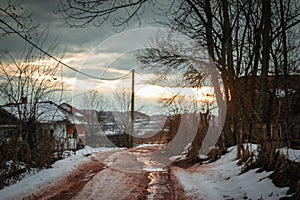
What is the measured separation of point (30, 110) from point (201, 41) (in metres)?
9.04

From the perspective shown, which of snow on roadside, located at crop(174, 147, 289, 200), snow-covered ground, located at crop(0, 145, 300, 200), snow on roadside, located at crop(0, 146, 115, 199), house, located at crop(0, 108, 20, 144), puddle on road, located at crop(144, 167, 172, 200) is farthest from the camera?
house, located at crop(0, 108, 20, 144)

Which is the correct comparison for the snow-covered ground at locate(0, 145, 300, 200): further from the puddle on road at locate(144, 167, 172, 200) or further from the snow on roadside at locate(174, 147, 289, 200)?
the puddle on road at locate(144, 167, 172, 200)

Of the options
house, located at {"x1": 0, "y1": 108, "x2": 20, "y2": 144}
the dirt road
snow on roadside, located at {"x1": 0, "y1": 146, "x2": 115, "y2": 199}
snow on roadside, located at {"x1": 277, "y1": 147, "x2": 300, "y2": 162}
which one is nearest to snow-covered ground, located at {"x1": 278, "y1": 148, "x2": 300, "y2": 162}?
snow on roadside, located at {"x1": 277, "y1": 147, "x2": 300, "y2": 162}

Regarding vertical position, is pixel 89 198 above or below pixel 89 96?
below

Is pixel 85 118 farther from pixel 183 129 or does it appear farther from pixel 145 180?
pixel 145 180

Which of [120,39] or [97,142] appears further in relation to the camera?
[97,142]

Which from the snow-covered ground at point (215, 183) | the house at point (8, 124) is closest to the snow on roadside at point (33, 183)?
the snow-covered ground at point (215, 183)

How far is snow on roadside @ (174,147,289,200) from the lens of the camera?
7.59m

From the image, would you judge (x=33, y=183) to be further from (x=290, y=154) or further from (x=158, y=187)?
(x=290, y=154)

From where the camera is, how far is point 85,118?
4822cm

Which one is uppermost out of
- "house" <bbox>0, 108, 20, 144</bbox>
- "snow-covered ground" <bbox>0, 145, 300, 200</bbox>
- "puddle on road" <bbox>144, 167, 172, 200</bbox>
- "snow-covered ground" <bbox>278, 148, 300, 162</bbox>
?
"house" <bbox>0, 108, 20, 144</bbox>

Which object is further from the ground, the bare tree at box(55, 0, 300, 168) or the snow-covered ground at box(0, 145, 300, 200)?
the bare tree at box(55, 0, 300, 168)

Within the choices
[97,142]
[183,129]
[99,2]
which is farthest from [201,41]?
[97,142]

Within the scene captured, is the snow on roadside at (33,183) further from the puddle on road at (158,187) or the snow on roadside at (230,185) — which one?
the snow on roadside at (230,185)
